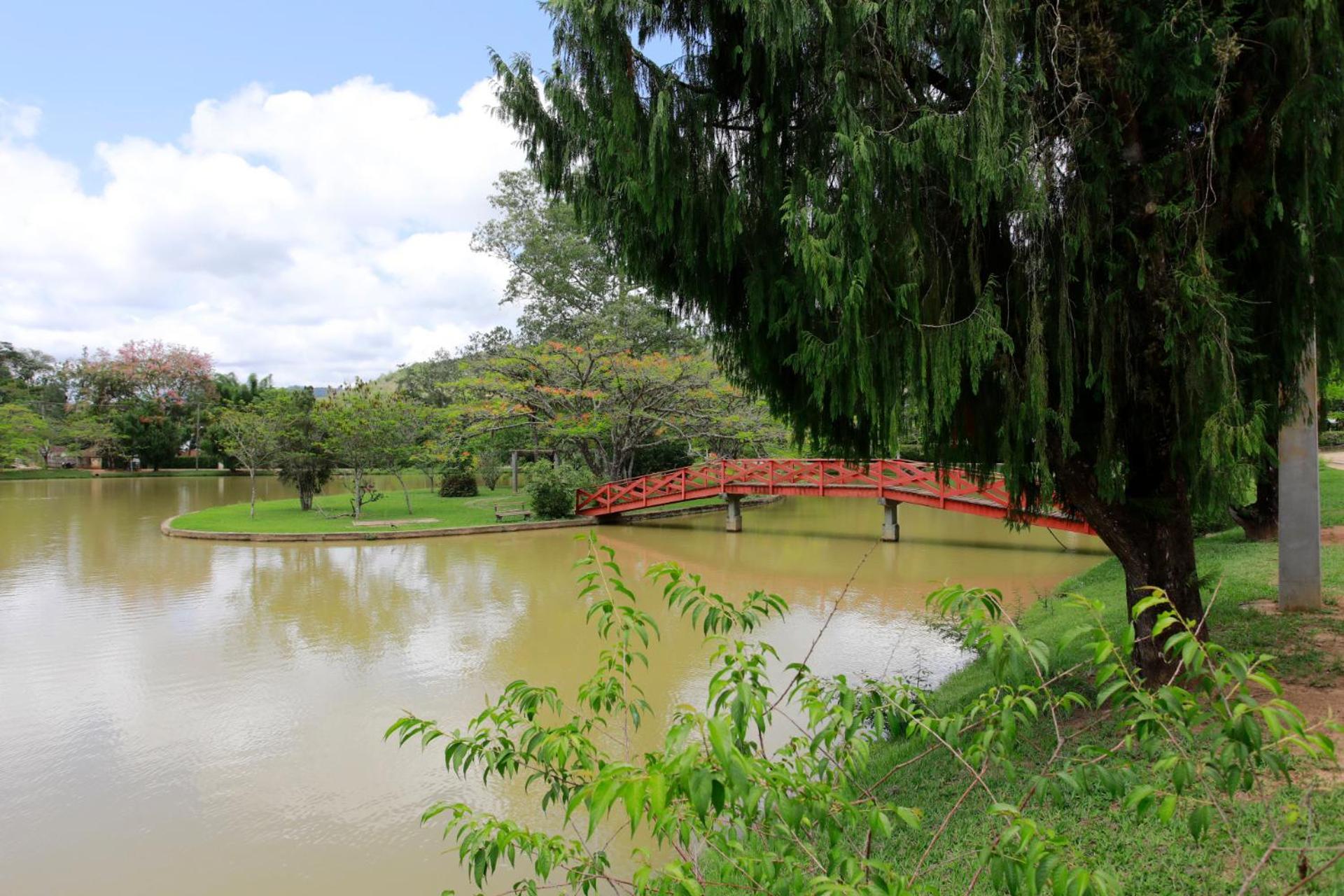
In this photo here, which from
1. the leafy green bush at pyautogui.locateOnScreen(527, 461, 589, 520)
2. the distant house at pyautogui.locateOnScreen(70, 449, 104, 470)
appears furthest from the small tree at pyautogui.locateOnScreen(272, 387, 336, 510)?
the distant house at pyautogui.locateOnScreen(70, 449, 104, 470)

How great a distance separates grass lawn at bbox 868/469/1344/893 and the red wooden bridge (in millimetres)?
6487

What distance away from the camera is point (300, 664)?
6.86m

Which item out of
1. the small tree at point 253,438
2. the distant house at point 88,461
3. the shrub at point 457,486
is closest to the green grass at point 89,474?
the distant house at point 88,461

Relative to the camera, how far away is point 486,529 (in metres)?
15.3

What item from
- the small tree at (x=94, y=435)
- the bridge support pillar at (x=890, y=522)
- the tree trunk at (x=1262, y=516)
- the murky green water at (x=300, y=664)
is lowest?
the murky green water at (x=300, y=664)

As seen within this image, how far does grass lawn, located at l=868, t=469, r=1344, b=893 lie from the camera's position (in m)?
2.27

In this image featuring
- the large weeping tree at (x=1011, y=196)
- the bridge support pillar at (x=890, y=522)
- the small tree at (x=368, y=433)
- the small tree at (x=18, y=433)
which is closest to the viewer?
the large weeping tree at (x=1011, y=196)

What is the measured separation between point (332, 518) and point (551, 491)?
5.09 metres

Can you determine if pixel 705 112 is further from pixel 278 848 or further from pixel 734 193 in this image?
pixel 278 848

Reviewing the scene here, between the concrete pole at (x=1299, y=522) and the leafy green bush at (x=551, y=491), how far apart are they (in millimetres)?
12937

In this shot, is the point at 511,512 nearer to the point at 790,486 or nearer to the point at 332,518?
the point at 332,518

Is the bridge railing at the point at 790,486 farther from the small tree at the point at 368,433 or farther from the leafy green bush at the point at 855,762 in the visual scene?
the leafy green bush at the point at 855,762

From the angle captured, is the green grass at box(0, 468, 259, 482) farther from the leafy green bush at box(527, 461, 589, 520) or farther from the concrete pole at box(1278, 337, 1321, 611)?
the concrete pole at box(1278, 337, 1321, 611)

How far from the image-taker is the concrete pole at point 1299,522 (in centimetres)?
515
